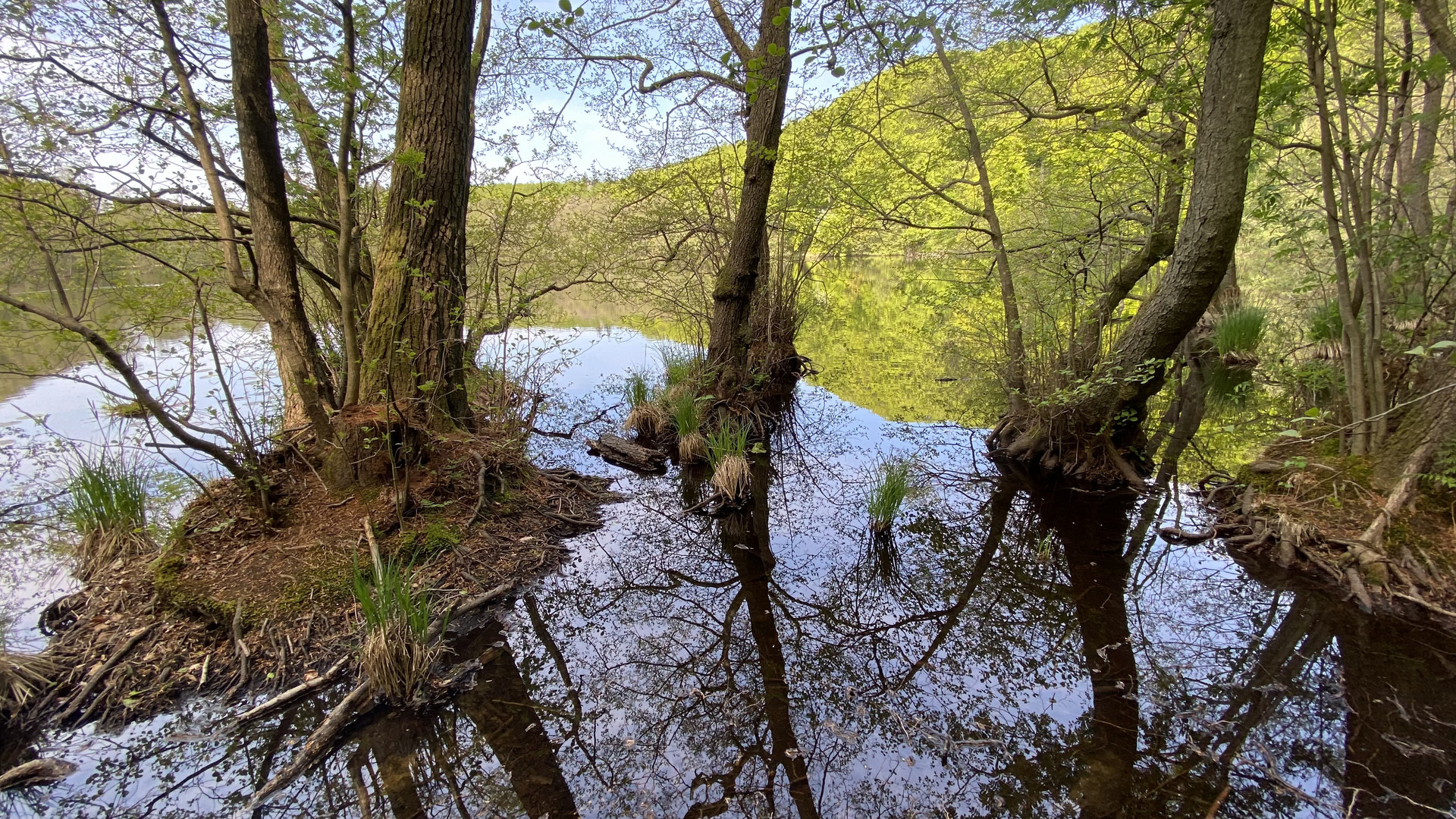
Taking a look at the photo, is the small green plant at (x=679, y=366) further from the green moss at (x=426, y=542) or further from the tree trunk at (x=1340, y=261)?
the tree trunk at (x=1340, y=261)

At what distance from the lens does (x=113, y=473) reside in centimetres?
332

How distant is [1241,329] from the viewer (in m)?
8.28

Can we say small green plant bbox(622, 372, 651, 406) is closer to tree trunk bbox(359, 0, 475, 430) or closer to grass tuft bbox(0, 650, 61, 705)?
tree trunk bbox(359, 0, 475, 430)

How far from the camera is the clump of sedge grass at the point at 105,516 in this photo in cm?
322

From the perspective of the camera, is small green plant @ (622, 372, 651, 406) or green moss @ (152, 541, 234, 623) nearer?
green moss @ (152, 541, 234, 623)

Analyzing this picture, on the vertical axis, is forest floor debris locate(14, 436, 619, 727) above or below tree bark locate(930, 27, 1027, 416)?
below

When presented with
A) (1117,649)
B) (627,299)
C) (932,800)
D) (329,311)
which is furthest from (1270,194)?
(329,311)

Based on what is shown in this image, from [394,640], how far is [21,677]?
1.55 metres

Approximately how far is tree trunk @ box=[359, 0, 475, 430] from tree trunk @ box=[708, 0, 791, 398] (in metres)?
2.69

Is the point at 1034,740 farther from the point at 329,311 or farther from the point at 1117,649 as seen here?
the point at 329,311

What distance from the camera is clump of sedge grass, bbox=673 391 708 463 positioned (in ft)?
20.3

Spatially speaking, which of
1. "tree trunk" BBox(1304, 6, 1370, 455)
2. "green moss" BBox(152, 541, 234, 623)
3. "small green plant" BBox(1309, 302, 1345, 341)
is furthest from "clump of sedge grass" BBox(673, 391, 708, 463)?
"small green plant" BBox(1309, 302, 1345, 341)

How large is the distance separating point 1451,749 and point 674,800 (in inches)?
124

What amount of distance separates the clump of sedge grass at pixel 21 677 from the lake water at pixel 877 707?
10.1 inches
